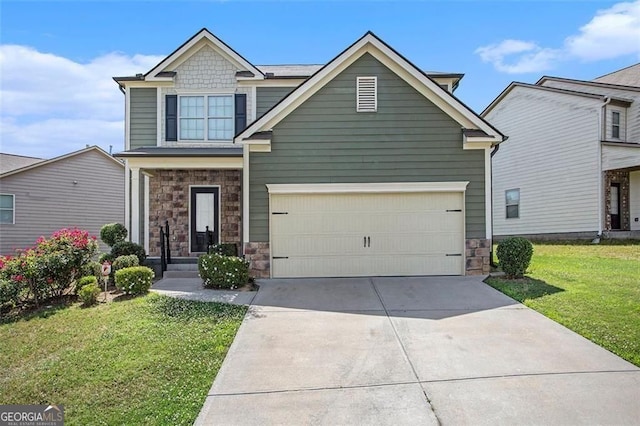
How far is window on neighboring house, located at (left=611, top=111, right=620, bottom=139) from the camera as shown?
1830cm

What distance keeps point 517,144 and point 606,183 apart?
476cm

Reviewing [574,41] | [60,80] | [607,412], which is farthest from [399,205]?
[60,80]

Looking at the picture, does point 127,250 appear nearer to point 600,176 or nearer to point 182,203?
point 182,203

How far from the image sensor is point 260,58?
52.1 feet

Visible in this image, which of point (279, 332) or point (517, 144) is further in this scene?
point (517, 144)

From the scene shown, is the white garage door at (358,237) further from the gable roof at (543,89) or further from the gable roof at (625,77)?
the gable roof at (625,77)

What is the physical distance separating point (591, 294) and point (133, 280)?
953cm

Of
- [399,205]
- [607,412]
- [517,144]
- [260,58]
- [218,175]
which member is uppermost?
[260,58]

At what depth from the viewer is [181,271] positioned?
11711 millimetres

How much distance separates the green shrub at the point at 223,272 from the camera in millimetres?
9820

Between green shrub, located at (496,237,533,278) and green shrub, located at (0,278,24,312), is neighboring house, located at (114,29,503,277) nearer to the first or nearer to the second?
green shrub, located at (496,237,533,278)

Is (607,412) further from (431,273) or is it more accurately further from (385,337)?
(431,273)

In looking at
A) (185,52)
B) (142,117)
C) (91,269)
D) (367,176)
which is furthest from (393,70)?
(91,269)

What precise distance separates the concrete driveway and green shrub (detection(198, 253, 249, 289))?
186cm
